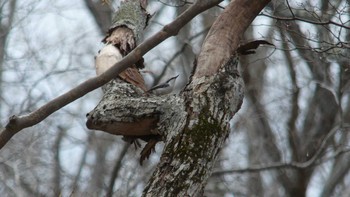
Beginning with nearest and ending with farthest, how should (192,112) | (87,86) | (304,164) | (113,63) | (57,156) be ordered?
1. (87,86)
2. (192,112)
3. (113,63)
4. (304,164)
5. (57,156)

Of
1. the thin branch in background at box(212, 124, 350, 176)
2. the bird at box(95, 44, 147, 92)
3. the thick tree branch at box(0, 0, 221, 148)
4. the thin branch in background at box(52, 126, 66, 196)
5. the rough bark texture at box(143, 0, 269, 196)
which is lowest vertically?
the thin branch in background at box(212, 124, 350, 176)

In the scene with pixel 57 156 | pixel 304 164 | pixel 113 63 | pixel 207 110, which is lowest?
pixel 304 164

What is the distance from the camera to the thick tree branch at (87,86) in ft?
9.53

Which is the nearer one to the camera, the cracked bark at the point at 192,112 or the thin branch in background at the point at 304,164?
the cracked bark at the point at 192,112

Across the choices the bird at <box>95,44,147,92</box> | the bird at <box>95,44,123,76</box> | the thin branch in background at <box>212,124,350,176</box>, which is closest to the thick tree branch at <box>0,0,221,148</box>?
the bird at <box>95,44,147,92</box>

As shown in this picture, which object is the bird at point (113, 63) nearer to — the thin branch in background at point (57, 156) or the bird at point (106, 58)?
the bird at point (106, 58)

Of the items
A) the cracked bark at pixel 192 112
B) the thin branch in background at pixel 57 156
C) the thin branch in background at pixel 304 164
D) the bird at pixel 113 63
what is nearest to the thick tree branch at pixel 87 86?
the cracked bark at pixel 192 112

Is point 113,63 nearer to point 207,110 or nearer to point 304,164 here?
point 207,110

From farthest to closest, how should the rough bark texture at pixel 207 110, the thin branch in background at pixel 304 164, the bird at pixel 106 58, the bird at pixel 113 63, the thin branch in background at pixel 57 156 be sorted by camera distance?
the thin branch in background at pixel 57 156 < the thin branch in background at pixel 304 164 < the bird at pixel 106 58 < the bird at pixel 113 63 < the rough bark texture at pixel 207 110

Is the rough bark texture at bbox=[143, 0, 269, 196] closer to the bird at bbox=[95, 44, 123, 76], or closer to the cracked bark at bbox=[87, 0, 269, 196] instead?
the cracked bark at bbox=[87, 0, 269, 196]

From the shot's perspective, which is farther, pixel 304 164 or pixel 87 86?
pixel 304 164

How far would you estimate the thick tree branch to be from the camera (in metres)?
2.90

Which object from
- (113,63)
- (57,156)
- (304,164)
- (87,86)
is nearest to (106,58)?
(113,63)

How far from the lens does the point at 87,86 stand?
9.69 feet
